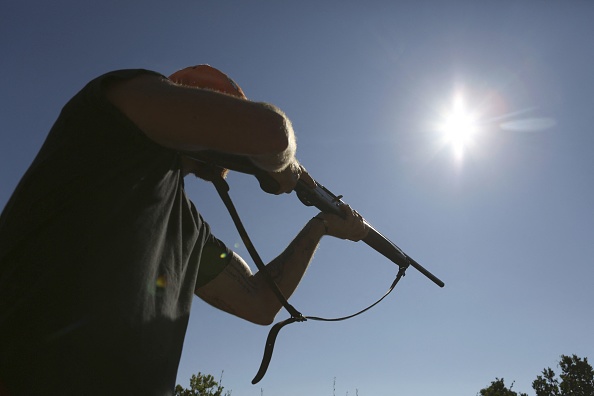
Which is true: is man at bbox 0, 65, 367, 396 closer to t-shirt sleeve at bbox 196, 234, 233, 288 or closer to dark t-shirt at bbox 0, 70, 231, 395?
dark t-shirt at bbox 0, 70, 231, 395

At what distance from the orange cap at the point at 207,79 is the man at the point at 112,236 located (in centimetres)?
85

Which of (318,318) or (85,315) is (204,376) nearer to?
(318,318)

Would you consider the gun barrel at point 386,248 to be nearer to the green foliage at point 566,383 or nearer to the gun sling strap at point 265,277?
the gun sling strap at point 265,277

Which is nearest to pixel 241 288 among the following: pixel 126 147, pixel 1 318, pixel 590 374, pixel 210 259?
pixel 210 259

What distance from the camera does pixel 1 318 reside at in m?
1.44

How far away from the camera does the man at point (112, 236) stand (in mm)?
1468

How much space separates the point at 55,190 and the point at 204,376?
23.0 metres

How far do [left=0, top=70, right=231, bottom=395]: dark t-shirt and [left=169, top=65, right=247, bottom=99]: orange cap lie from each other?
97cm

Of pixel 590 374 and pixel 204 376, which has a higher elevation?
pixel 590 374

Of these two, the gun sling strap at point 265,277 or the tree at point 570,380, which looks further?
the tree at point 570,380

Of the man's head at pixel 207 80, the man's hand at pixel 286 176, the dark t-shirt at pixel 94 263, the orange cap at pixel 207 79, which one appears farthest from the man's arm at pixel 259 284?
the orange cap at pixel 207 79

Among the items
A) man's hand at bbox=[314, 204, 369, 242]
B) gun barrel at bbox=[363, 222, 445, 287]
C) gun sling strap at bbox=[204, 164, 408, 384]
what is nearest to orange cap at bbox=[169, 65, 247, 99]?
gun sling strap at bbox=[204, 164, 408, 384]

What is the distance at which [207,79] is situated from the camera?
2904mm

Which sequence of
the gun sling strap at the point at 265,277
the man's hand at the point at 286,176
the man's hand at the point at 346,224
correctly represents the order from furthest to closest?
→ the man's hand at the point at 346,224, the man's hand at the point at 286,176, the gun sling strap at the point at 265,277
